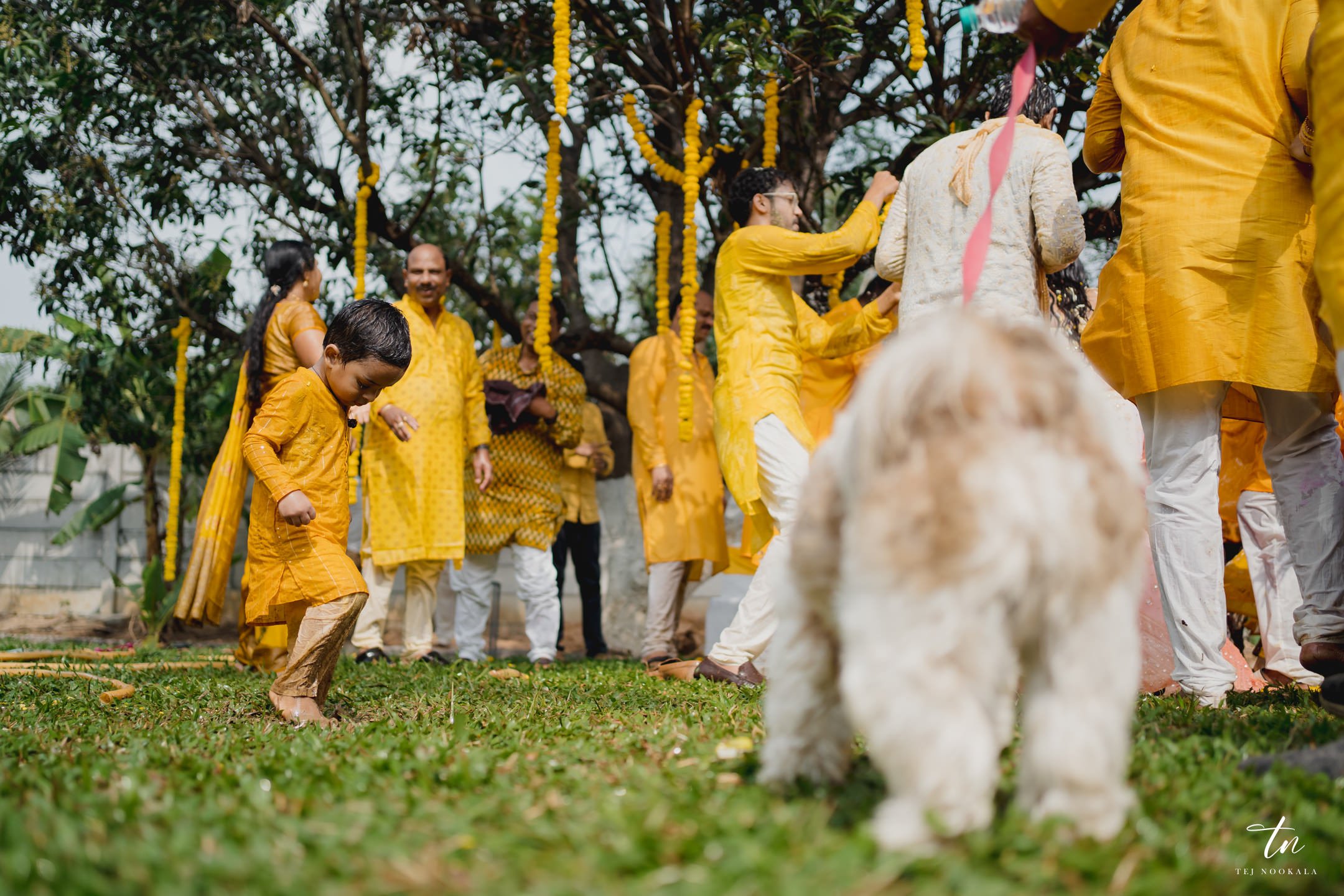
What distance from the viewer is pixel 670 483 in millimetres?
6535

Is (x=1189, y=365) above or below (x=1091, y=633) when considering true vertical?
above

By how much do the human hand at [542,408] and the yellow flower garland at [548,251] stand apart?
22 centimetres

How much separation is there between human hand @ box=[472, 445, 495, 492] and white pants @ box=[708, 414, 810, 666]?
223 cm

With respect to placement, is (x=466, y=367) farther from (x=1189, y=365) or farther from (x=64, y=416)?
(x=64, y=416)

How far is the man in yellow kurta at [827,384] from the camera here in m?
6.24

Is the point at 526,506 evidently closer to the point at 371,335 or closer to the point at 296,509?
the point at 371,335

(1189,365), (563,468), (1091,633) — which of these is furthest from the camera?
(563,468)

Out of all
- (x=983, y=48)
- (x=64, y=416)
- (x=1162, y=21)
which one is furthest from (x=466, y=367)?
(x=64, y=416)

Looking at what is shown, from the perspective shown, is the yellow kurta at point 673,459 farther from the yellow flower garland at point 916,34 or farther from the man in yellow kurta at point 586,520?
the yellow flower garland at point 916,34

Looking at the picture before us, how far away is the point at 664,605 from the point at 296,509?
337 centimetres

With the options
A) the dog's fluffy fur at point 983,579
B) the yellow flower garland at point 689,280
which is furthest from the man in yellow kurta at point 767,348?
the dog's fluffy fur at point 983,579

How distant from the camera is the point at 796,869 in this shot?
5.21 ft

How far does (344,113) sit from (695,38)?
114 inches

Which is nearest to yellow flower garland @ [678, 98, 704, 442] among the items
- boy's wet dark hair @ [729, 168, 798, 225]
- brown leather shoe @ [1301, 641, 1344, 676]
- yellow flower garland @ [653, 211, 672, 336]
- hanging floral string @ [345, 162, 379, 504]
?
yellow flower garland @ [653, 211, 672, 336]
